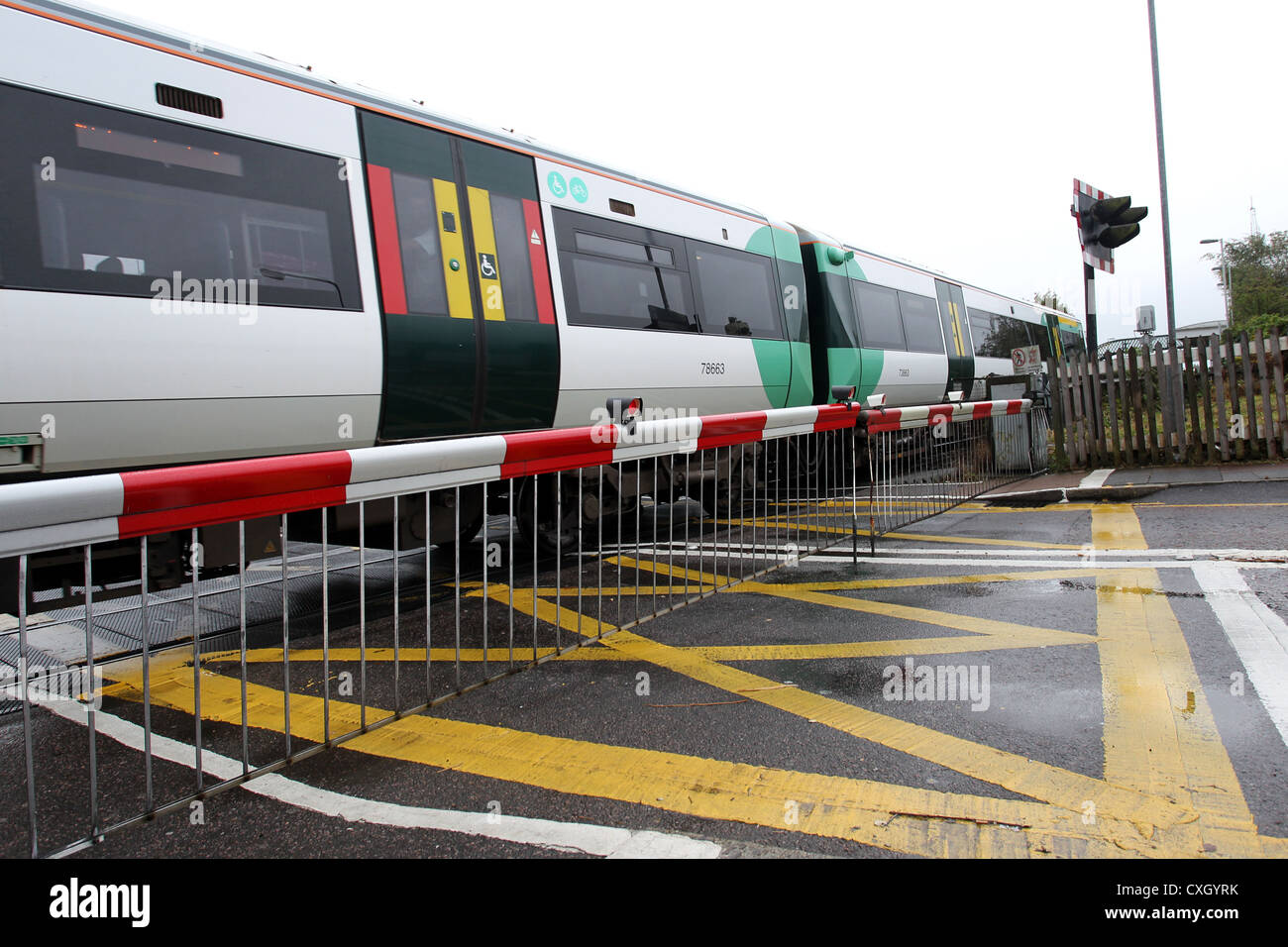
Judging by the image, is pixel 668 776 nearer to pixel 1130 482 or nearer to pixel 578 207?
pixel 578 207

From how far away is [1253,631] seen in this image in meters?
3.62

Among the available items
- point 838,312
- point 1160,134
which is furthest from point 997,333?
point 838,312

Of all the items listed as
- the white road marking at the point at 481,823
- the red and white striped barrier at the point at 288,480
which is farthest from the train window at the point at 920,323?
the white road marking at the point at 481,823

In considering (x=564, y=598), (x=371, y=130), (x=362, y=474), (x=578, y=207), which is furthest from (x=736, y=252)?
(x=362, y=474)

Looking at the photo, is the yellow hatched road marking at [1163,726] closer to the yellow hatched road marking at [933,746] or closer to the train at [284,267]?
the yellow hatched road marking at [933,746]

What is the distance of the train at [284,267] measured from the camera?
382 cm

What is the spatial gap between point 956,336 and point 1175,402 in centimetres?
609

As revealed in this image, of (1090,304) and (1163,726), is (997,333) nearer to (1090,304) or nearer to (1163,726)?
(1090,304)

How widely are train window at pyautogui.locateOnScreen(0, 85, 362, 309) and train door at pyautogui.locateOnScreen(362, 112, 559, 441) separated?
36 cm

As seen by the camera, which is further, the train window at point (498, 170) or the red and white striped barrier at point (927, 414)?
the red and white striped barrier at point (927, 414)

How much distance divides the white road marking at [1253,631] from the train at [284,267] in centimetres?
291

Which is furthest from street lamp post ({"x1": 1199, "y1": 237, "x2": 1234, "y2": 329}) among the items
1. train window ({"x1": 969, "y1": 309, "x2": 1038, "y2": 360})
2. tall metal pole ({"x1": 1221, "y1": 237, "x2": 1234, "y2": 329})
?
train window ({"x1": 969, "y1": 309, "x2": 1038, "y2": 360})

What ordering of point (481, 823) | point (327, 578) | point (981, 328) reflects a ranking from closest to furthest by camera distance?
point (481, 823), point (327, 578), point (981, 328)
